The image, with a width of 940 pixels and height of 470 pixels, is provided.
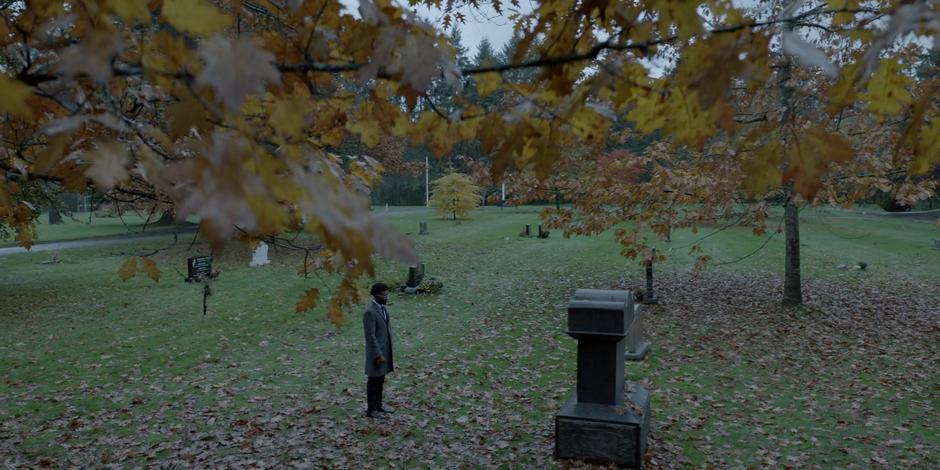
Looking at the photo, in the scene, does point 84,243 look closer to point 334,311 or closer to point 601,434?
point 334,311

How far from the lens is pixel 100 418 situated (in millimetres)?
7750

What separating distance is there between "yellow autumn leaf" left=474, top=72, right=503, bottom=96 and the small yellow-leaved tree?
38784 millimetres

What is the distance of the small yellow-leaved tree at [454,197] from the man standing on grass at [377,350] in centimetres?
3424

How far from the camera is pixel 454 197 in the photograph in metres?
42.4

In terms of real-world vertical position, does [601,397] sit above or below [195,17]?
below

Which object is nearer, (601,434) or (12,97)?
(12,97)

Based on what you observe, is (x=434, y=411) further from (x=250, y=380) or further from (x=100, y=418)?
(x=100, y=418)

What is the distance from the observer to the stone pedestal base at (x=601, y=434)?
19.8ft

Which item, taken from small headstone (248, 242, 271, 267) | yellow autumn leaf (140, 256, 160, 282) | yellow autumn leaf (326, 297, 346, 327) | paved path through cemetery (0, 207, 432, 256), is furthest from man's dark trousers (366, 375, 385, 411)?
paved path through cemetery (0, 207, 432, 256)

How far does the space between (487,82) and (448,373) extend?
732 centimetres

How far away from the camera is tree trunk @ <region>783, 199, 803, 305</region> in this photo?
1398 centimetres

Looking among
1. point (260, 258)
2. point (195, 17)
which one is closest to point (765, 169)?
point (195, 17)

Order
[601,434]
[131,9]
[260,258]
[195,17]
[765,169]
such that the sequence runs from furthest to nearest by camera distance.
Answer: [260,258] → [601,434] → [765,169] → [195,17] → [131,9]

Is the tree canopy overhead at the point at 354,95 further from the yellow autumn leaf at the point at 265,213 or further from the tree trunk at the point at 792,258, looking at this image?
the tree trunk at the point at 792,258
